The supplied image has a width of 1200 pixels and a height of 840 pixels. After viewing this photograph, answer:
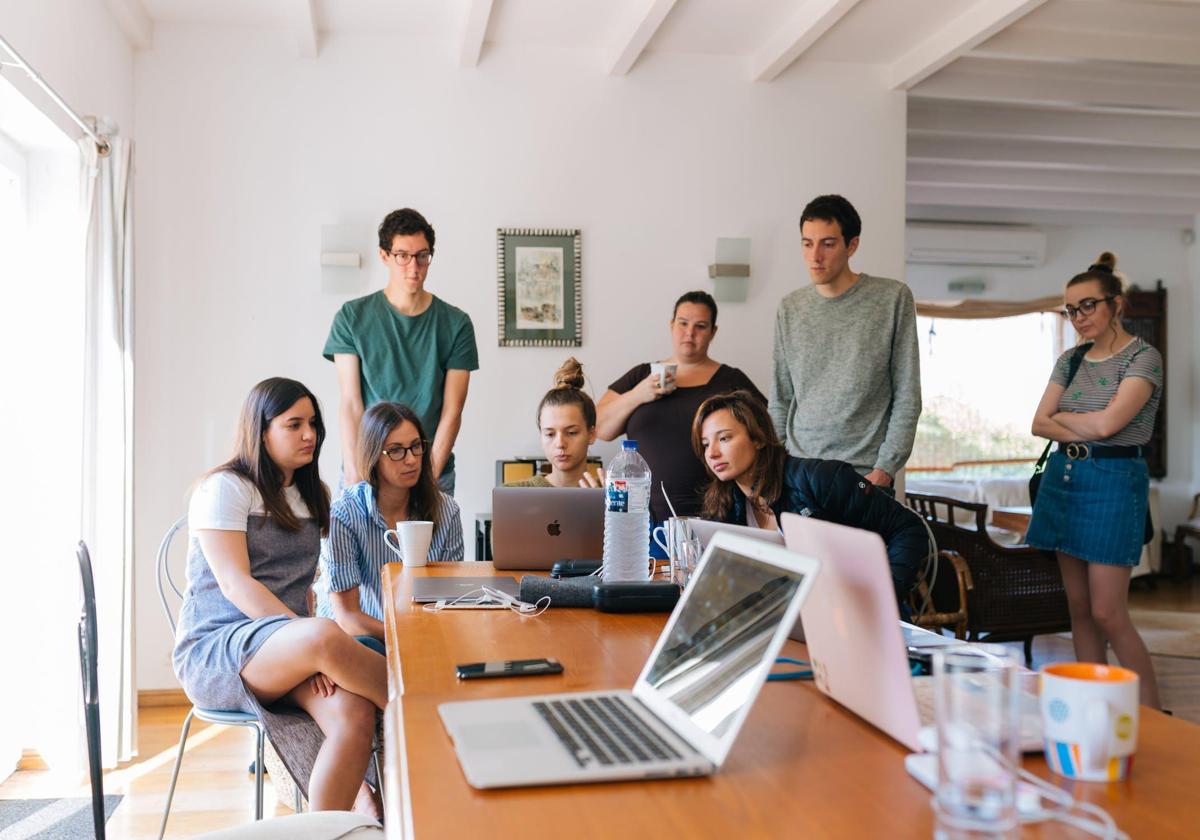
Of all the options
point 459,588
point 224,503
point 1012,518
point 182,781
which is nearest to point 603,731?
point 459,588

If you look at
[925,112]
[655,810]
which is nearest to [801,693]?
[655,810]

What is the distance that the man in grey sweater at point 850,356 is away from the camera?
3145 mm

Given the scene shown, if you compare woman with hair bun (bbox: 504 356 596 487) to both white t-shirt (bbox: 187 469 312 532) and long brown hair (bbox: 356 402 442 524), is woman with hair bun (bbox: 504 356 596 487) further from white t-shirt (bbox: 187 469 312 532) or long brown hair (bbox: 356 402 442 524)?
white t-shirt (bbox: 187 469 312 532)

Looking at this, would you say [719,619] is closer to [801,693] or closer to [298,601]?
[801,693]

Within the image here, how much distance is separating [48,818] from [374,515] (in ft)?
4.50

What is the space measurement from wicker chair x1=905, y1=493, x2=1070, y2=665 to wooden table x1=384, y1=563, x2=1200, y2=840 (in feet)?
10.6

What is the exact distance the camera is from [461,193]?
4398 millimetres

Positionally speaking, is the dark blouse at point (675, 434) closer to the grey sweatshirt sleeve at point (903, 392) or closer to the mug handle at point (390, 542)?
the grey sweatshirt sleeve at point (903, 392)

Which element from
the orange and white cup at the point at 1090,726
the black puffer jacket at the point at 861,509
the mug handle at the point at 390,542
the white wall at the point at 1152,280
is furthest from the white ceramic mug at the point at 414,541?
the white wall at the point at 1152,280

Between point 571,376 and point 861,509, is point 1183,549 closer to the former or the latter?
point 571,376

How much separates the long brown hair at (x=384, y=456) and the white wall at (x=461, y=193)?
166 cm

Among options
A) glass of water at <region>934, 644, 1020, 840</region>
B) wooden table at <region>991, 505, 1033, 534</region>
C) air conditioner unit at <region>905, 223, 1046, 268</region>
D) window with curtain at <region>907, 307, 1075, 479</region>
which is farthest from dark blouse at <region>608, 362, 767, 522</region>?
window with curtain at <region>907, 307, 1075, 479</region>

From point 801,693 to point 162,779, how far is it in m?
2.70

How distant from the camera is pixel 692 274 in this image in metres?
4.57
